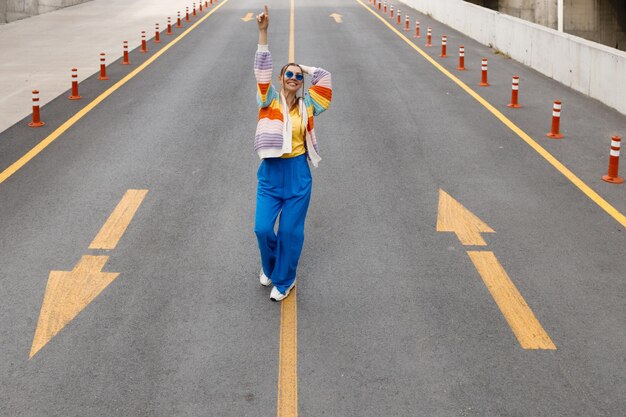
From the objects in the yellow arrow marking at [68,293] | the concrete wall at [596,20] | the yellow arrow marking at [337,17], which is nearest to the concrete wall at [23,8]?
the yellow arrow marking at [337,17]

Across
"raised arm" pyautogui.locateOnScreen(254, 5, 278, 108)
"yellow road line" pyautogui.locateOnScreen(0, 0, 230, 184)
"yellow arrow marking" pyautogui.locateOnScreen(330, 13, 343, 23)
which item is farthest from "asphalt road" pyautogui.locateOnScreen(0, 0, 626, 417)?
"yellow arrow marking" pyautogui.locateOnScreen(330, 13, 343, 23)

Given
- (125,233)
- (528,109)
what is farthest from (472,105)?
(125,233)

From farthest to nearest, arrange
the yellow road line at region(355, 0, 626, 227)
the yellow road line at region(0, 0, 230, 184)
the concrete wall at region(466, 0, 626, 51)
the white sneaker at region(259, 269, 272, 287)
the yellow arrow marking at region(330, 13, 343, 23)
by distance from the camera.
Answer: the yellow arrow marking at region(330, 13, 343, 23) → the concrete wall at region(466, 0, 626, 51) → the yellow road line at region(0, 0, 230, 184) → the yellow road line at region(355, 0, 626, 227) → the white sneaker at region(259, 269, 272, 287)

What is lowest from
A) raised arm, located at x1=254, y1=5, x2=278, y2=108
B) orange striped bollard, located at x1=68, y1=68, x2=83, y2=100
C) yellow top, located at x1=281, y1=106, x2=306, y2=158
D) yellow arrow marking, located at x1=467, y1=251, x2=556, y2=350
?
yellow arrow marking, located at x1=467, y1=251, x2=556, y2=350

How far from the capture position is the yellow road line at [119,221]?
9047 mm

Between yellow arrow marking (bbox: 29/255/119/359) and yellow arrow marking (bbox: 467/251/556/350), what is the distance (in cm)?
397

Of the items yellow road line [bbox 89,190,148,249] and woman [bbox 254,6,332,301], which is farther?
yellow road line [bbox 89,190,148,249]

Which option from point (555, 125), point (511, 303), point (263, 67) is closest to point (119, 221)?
point (263, 67)

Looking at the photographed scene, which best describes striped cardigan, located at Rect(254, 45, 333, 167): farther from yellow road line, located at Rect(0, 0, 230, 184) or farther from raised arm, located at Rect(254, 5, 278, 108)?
yellow road line, located at Rect(0, 0, 230, 184)

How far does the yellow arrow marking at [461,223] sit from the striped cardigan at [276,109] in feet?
8.84

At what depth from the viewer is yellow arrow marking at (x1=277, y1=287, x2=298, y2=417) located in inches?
225

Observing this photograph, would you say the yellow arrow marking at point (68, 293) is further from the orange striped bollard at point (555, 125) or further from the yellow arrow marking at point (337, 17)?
the yellow arrow marking at point (337, 17)

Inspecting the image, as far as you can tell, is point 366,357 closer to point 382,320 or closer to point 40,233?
point 382,320

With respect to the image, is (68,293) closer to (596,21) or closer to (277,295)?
(277,295)
